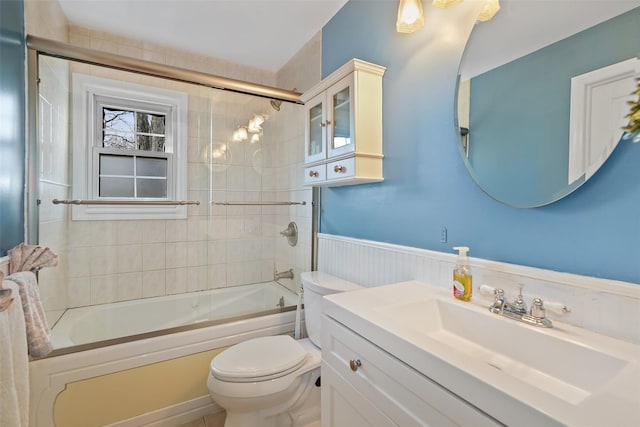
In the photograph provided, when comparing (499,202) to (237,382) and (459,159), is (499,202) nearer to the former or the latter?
(459,159)

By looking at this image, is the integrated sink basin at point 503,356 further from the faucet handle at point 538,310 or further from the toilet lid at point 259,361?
the toilet lid at point 259,361

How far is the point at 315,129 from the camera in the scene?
5.98ft

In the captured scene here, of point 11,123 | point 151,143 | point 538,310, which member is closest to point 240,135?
point 151,143

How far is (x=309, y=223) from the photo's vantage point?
218cm

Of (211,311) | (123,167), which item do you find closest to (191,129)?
(123,167)

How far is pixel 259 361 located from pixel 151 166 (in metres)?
1.84

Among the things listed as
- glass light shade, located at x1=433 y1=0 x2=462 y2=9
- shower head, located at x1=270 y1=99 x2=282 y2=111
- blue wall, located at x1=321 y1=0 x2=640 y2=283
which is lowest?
blue wall, located at x1=321 y1=0 x2=640 y2=283

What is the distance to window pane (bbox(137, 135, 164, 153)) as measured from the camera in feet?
7.80

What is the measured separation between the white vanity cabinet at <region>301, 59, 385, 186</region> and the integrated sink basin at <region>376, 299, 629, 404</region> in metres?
0.73

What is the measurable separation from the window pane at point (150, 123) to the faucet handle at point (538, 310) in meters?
2.69

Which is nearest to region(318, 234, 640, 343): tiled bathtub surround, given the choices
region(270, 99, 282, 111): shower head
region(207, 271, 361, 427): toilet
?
region(207, 271, 361, 427): toilet

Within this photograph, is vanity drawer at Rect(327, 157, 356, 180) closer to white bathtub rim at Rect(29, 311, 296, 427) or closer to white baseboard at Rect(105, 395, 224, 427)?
white bathtub rim at Rect(29, 311, 296, 427)

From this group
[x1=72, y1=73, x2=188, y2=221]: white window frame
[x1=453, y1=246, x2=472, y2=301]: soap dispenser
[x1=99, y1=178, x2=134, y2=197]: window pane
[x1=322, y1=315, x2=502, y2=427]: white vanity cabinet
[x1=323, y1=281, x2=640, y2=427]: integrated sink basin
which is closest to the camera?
[x1=323, y1=281, x2=640, y2=427]: integrated sink basin

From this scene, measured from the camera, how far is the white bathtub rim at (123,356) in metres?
1.40
